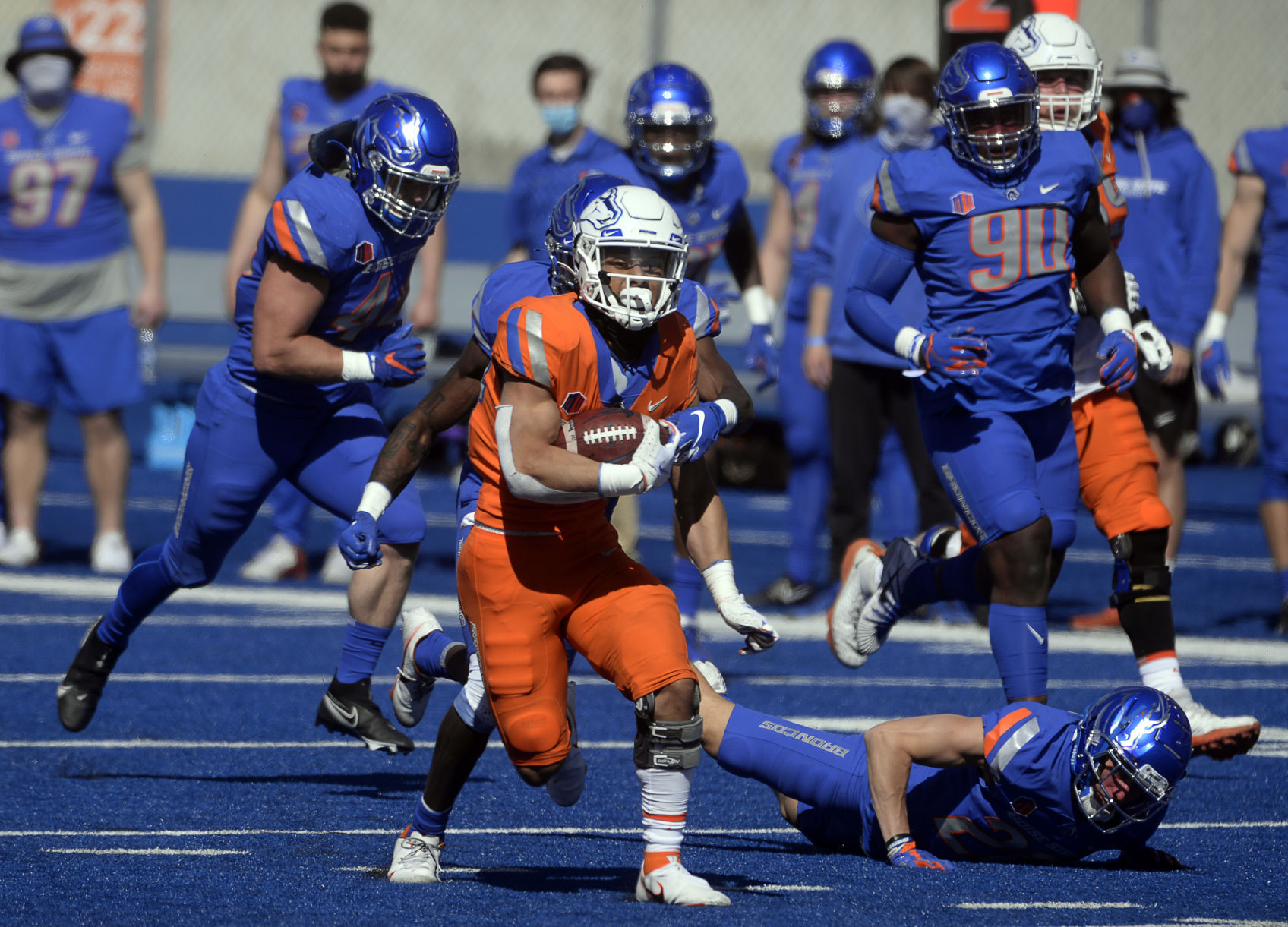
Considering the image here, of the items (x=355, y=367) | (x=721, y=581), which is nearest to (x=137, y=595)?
(x=355, y=367)

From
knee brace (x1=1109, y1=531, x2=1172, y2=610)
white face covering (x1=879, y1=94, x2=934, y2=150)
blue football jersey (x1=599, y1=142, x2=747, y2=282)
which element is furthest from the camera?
white face covering (x1=879, y1=94, x2=934, y2=150)

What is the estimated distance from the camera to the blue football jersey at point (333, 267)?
17.9 ft

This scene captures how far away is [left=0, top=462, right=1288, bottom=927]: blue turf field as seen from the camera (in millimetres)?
4164

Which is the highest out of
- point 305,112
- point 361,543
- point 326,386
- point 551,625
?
point 305,112

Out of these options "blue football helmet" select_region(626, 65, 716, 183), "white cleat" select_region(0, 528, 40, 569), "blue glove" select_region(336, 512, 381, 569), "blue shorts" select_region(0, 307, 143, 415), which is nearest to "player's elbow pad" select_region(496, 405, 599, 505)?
"blue glove" select_region(336, 512, 381, 569)

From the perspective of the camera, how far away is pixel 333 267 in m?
5.50

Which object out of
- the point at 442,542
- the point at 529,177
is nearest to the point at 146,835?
the point at 529,177

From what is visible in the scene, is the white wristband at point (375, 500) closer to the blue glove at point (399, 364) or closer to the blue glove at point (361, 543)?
the blue glove at point (361, 543)

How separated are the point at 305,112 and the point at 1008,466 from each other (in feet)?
15.5

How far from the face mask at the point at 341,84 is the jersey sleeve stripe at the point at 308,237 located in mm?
3897

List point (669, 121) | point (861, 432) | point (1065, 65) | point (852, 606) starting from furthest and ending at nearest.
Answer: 1. point (861, 432)
2. point (669, 121)
3. point (852, 606)
4. point (1065, 65)

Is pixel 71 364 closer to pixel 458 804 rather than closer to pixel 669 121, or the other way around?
pixel 669 121

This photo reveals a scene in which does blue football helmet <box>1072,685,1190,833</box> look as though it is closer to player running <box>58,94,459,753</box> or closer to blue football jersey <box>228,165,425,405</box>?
player running <box>58,94,459,753</box>

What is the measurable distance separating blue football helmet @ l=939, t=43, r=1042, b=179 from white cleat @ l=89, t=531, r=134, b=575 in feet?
17.0
